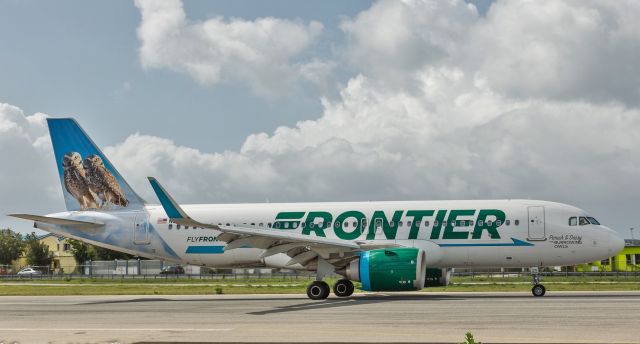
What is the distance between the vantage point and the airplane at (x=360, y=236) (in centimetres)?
2752

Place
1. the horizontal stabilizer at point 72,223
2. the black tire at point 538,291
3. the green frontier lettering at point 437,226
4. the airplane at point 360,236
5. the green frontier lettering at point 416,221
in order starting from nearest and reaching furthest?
the airplane at point 360,236
the black tire at point 538,291
the green frontier lettering at point 437,226
the green frontier lettering at point 416,221
the horizontal stabilizer at point 72,223

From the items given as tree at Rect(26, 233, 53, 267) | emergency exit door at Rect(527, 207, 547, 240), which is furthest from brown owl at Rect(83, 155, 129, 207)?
tree at Rect(26, 233, 53, 267)

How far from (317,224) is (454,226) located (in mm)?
5845

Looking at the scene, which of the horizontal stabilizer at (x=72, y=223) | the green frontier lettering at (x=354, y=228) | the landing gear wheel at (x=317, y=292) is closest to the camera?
the landing gear wheel at (x=317, y=292)

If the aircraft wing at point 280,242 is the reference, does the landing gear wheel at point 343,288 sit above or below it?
below

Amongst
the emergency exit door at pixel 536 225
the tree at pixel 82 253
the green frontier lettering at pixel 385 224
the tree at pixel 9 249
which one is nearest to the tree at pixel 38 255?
the tree at pixel 9 249

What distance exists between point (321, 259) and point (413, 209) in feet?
14.5

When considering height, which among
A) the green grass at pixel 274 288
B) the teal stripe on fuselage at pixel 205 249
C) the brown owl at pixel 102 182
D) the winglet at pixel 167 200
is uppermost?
the brown owl at pixel 102 182

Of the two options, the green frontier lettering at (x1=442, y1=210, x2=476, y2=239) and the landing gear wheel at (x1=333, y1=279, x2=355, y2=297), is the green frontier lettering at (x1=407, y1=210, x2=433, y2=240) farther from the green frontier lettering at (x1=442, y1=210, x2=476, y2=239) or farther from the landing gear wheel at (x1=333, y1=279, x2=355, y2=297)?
the landing gear wheel at (x1=333, y1=279, x2=355, y2=297)

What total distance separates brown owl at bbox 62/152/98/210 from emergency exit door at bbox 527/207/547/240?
65.8ft

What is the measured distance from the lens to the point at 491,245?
29.3 m

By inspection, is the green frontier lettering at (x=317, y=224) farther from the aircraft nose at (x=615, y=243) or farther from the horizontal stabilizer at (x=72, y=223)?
the aircraft nose at (x=615, y=243)

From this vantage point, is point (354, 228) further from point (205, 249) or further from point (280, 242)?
point (205, 249)

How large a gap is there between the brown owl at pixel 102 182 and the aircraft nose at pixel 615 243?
21639mm
